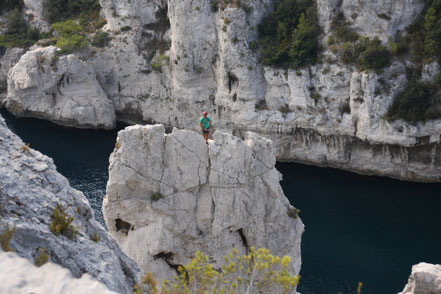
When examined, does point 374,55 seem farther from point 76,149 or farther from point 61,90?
point 61,90

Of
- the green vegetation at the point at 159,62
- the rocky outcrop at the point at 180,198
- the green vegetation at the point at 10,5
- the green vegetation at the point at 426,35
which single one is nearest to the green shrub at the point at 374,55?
the green vegetation at the point at 426,35

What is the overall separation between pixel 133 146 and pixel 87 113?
31.0 m

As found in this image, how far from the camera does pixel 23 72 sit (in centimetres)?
5003

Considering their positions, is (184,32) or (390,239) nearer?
(390,239)

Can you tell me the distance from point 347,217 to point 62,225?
2909cm

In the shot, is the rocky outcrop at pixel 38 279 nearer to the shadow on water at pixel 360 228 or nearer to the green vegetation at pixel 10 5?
the shadow on water at pixel 360 228

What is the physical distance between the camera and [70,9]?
179 feet

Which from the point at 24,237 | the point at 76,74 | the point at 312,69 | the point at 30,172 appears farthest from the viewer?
the point at 76,74

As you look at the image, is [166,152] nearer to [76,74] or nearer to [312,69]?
[312,69]

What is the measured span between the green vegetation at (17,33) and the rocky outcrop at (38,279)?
170 feet

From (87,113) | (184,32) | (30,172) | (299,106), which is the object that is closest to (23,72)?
(87,113)

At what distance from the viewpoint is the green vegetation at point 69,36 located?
4994 cm

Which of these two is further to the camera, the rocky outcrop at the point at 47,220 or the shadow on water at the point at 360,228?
the shadow on water at the point at 360,228

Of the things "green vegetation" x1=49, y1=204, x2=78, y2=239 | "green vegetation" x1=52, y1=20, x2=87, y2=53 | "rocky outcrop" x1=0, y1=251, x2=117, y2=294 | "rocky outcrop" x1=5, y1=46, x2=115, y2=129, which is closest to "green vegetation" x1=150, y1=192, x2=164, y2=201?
"green vegetation" x1=49, y1=204, x2=78, y2=239
